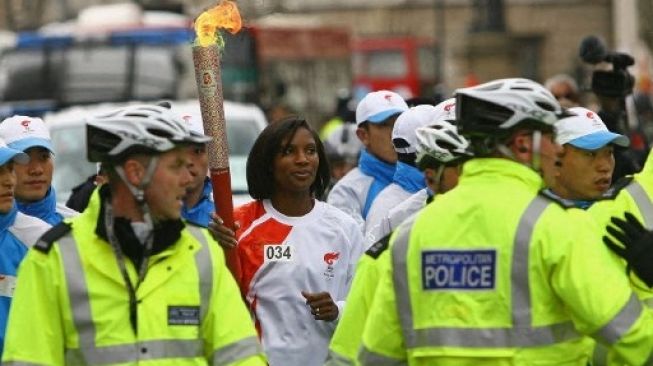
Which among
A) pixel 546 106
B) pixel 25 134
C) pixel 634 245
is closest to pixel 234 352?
pixel 546 106

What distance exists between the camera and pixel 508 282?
21.8 feet

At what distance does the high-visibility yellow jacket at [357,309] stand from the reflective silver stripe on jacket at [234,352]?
44 centimetres

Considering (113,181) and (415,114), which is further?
(415,114)

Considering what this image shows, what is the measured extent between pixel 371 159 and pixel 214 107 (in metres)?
3.07

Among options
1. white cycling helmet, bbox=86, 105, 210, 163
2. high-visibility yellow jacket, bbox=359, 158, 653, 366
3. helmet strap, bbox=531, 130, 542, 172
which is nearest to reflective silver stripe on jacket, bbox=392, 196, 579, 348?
high-visibility yellow jacket, bbox=359, 158, 653, 366

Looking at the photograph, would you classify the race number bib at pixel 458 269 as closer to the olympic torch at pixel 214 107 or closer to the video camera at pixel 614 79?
the olympic torch at pixel 214 107

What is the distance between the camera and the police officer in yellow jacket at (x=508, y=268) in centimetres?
660

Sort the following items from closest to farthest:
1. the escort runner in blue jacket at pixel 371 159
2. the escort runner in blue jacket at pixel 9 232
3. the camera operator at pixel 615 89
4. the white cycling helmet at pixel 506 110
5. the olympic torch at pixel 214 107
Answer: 1. the white cycling helmet at pixel 506 110
2. the olympic torch at pixel 214 107
3. the escort runner in blue jacket at pixel 9 232
4. the escort runner in blue jacket at pixel 371 159
5. the camera operator at pixel 615 89

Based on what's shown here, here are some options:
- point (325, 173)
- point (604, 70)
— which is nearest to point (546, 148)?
point (325, 173)

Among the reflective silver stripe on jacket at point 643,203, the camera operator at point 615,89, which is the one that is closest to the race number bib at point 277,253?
the reflective silver stripe on jacket at point 643,203

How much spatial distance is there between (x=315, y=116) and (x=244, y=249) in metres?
30.6

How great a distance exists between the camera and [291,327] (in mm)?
9070

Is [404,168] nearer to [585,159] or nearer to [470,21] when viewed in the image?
[585,159]

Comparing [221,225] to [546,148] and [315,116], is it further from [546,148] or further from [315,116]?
[315,116]
